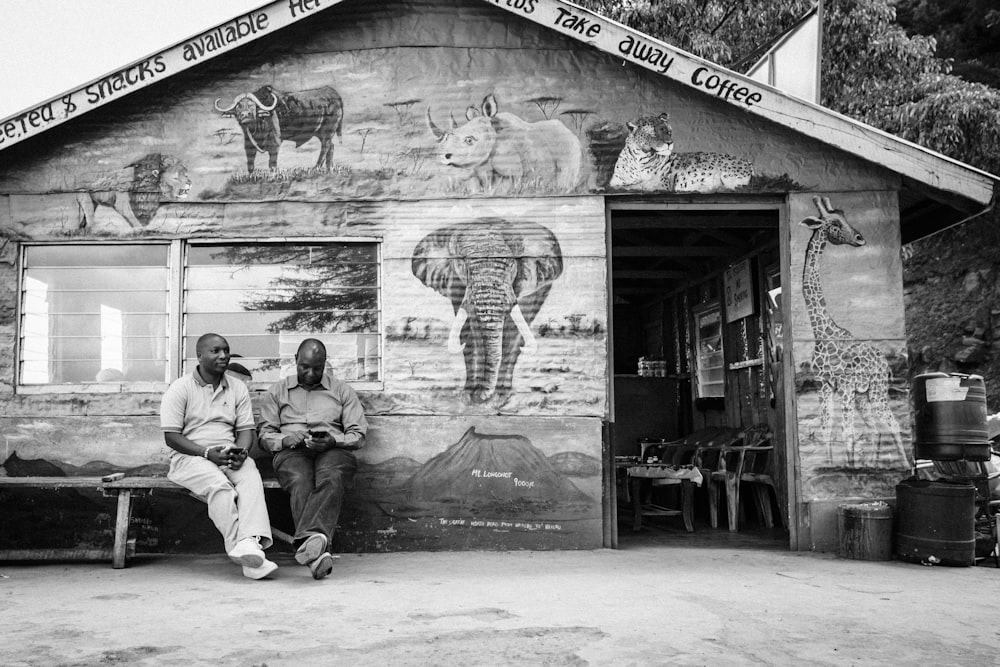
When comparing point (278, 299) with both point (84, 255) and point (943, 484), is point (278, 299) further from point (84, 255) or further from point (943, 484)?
point (943, 484)

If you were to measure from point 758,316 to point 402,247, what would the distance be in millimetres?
4613

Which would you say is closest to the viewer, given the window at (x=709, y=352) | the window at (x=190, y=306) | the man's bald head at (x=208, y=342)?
the man's bald head at (x=208, y=342)

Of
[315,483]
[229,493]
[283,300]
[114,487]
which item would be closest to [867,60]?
[283,300]

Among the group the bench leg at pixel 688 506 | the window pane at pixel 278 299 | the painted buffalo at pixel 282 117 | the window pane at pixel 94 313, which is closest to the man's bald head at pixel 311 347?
the window pane at pixel 278 299

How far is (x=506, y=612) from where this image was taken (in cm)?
475

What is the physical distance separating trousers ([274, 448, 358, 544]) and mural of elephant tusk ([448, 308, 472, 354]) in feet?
3.89

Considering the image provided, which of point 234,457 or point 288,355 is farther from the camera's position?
point 288,355

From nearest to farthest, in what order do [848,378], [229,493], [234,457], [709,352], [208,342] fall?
[229,493]
[234,457]
[208,342]
[848,378]
[709,352]

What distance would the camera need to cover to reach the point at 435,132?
7.29m

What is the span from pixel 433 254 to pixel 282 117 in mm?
1674

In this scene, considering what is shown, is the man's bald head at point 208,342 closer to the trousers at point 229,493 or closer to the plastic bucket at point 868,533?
the trousers at point 229,493

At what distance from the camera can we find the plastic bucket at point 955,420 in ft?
23.1

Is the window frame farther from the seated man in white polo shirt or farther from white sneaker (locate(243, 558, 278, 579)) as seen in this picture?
white sneaker (locate(243, 558, 278, 579))

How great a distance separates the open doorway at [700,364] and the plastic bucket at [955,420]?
1.28 metres
